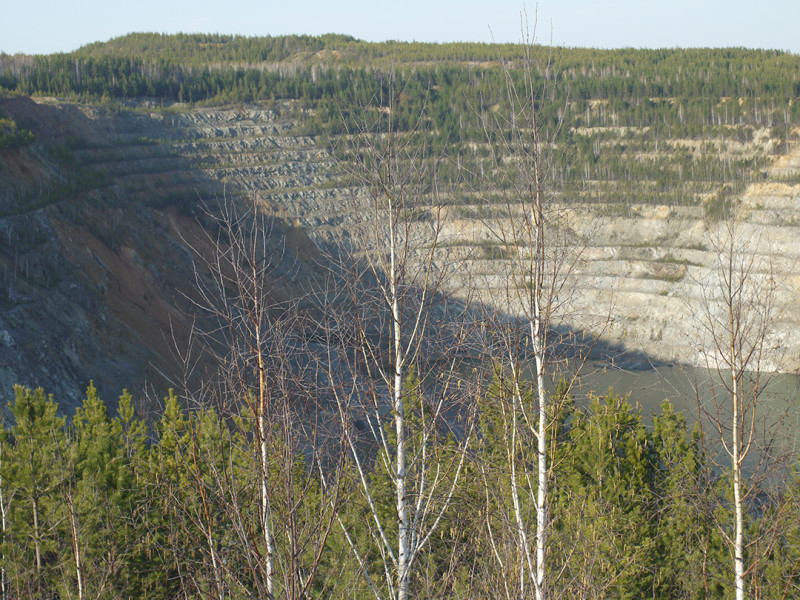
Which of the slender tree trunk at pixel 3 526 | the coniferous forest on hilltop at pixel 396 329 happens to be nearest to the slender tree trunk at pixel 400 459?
the coniferous forest on hilltop at pixel 396 329

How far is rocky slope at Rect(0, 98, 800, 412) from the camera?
132 ft

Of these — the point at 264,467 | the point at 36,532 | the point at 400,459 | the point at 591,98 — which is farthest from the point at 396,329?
the point at 591,98

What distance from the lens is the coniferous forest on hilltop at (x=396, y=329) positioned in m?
9.50

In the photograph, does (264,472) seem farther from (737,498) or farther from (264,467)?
(737,498)

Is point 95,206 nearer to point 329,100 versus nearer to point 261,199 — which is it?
point 261,199

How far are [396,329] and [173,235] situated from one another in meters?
56.1

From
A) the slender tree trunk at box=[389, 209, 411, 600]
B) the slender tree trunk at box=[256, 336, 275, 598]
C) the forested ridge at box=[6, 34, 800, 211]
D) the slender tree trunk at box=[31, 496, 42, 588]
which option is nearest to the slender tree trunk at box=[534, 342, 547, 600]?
the slender tree trunk at box=[389, 209, 411, 600]

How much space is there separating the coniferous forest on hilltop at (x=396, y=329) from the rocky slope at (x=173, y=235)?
15.8 inches

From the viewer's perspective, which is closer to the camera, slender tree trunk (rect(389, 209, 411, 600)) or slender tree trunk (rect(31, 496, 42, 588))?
slender tree trunk (rect(389, 209, 411, 600))

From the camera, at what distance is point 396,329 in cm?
959

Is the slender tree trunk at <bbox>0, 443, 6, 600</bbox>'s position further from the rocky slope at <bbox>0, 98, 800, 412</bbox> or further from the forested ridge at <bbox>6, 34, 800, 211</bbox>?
the forested ridge at <bbox>6, 34, 800, 211</bbox>

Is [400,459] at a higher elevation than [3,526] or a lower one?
higher

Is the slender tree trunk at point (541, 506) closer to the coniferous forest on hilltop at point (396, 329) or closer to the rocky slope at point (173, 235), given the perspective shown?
the coniferous forest on hilltop at point (396, 329)

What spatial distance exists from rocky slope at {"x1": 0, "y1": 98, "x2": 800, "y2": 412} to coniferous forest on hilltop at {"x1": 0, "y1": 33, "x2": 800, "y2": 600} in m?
0.40
